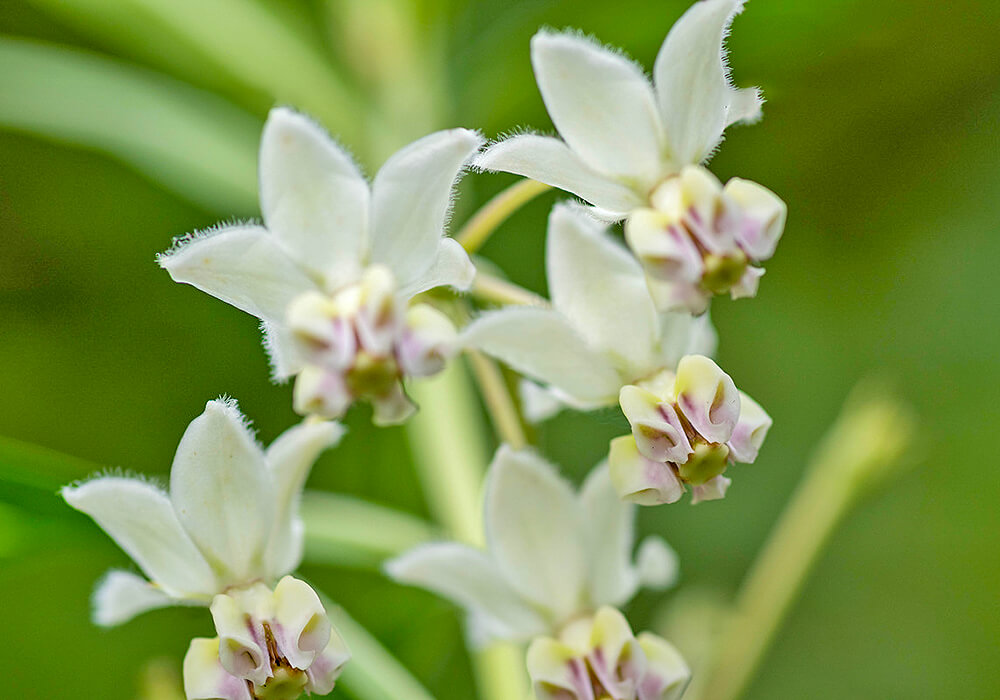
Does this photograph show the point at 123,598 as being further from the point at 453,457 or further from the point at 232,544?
the point at 453,457

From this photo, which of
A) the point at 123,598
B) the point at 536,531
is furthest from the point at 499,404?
the point at 123,598

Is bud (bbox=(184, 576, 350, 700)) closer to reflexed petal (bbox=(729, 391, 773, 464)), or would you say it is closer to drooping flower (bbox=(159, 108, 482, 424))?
drooping flower (bbox=(159, 108, 482, 424))

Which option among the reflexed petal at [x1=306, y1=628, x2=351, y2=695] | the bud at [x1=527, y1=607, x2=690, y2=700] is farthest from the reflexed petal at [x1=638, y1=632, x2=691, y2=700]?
the reflexed petal at [x1=306, y1=628, x2=351, y2=695]

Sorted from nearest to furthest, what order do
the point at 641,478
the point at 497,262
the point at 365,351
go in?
1. the point at 365,351
2. the point at 641,478
3. the point at 497,262

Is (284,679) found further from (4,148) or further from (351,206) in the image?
(4,148)

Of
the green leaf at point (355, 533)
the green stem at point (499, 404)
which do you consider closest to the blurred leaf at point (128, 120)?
the green leaf at point (355, 533)

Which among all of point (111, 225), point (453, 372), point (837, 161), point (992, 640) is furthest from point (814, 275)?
point (111, 225)

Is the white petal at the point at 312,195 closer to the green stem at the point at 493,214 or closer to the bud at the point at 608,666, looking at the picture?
the green stem at the point at 493,214
